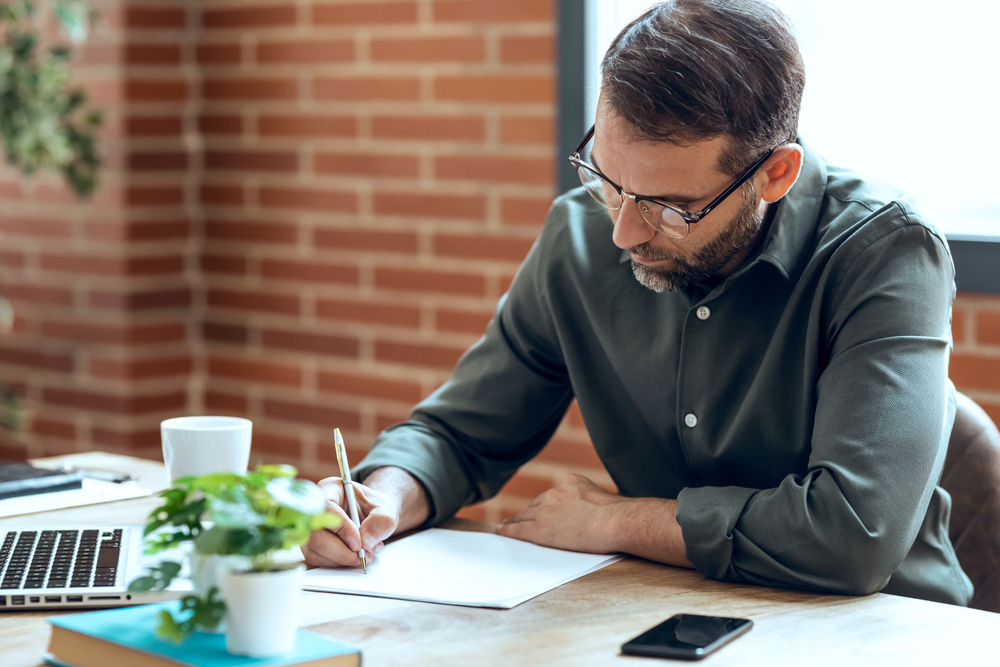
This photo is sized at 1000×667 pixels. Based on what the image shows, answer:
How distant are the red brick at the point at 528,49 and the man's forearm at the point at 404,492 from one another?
1.23 meters

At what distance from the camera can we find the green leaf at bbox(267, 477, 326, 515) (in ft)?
2.63

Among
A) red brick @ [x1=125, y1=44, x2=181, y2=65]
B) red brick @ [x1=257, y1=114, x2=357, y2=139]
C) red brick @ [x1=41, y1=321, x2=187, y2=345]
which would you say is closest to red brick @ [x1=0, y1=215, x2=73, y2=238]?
red brick @ [x1=41, y1=321, x2=187, y2=345]

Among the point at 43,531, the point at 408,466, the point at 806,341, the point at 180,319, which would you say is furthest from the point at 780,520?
the point at 180,319

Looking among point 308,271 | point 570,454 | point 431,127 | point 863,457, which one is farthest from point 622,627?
point 308,271

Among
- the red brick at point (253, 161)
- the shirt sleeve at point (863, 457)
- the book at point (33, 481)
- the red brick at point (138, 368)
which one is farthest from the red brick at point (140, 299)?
the shirt sleeve at point (863, 457)

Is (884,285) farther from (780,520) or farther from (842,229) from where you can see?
(780,520)

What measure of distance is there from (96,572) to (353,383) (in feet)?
5.47

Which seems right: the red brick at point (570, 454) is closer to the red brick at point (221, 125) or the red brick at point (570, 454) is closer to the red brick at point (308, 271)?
the red brick at point (308, 271)

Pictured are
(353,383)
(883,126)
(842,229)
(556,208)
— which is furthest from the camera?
(353,383)

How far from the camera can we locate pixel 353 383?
2814mm

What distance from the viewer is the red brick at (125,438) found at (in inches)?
118

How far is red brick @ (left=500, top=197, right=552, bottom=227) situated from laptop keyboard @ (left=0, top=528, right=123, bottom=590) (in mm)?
1337

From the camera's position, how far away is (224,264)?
305cm

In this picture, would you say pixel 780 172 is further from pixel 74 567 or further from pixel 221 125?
pixel 221 125
